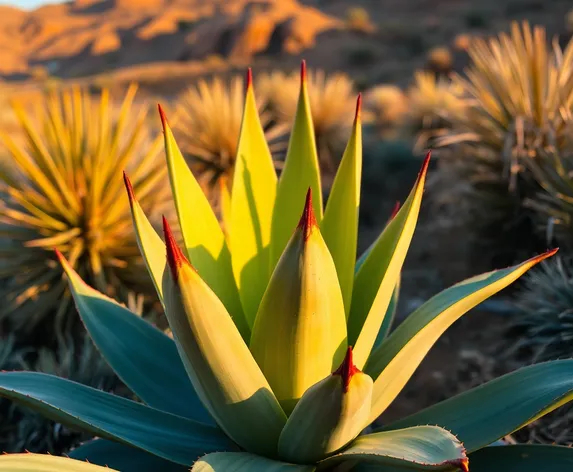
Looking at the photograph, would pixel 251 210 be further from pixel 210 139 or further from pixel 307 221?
pixel 210 139

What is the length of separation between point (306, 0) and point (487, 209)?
55.6m

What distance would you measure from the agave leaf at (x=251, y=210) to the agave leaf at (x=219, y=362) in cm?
33

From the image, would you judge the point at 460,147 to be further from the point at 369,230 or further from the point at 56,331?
the point at 56,331

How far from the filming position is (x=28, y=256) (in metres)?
3.34

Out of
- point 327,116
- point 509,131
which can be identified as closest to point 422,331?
point 509,131

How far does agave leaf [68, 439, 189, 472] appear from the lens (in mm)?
1464

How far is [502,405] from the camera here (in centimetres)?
131

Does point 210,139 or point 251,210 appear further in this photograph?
point 210,139

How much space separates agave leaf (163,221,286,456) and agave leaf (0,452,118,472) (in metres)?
0.28

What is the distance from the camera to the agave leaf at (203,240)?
58.0 inches

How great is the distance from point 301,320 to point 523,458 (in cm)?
66

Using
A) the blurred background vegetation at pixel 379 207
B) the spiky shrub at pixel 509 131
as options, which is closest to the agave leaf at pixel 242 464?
the blurred background vegetation at pixel 379 207

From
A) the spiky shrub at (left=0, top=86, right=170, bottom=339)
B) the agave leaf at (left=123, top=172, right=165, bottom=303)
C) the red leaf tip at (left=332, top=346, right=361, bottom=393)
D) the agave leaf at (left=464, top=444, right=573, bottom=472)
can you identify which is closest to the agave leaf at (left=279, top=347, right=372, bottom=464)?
the red leaf tip at (left=332, top=346, right=361, bottom=393)

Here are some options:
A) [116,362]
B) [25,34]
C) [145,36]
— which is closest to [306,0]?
[145,36]
